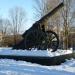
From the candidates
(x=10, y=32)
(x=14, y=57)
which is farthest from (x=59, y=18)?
(x=10, y=32)

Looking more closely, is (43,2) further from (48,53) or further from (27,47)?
(48,53)

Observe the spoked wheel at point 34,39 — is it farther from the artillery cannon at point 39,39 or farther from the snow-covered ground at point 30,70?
the snow-covered ground at point 30,70

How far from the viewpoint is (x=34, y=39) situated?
60.4ft

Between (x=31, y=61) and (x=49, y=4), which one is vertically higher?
(x=49, y=4)

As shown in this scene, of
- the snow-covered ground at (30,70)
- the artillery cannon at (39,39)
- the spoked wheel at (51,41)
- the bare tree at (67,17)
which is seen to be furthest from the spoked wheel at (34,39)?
the bare tree at (67,17)

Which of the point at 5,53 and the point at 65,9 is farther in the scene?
the point at 65,9

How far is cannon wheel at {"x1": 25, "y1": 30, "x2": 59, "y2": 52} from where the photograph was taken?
59.9 feet

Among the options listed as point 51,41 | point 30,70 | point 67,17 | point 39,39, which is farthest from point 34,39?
point 67,17

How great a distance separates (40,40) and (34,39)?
417mm

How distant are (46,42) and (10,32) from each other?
50.9 metres

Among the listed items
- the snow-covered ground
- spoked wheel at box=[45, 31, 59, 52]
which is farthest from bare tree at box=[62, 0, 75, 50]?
the snow-covered ground

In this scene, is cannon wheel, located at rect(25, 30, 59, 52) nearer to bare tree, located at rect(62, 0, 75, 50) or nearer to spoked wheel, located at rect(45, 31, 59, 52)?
spoked wheel, located at rect(45, 31, 59, 52)

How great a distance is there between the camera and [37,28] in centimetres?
1873

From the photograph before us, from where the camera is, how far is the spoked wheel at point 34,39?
1825cm
